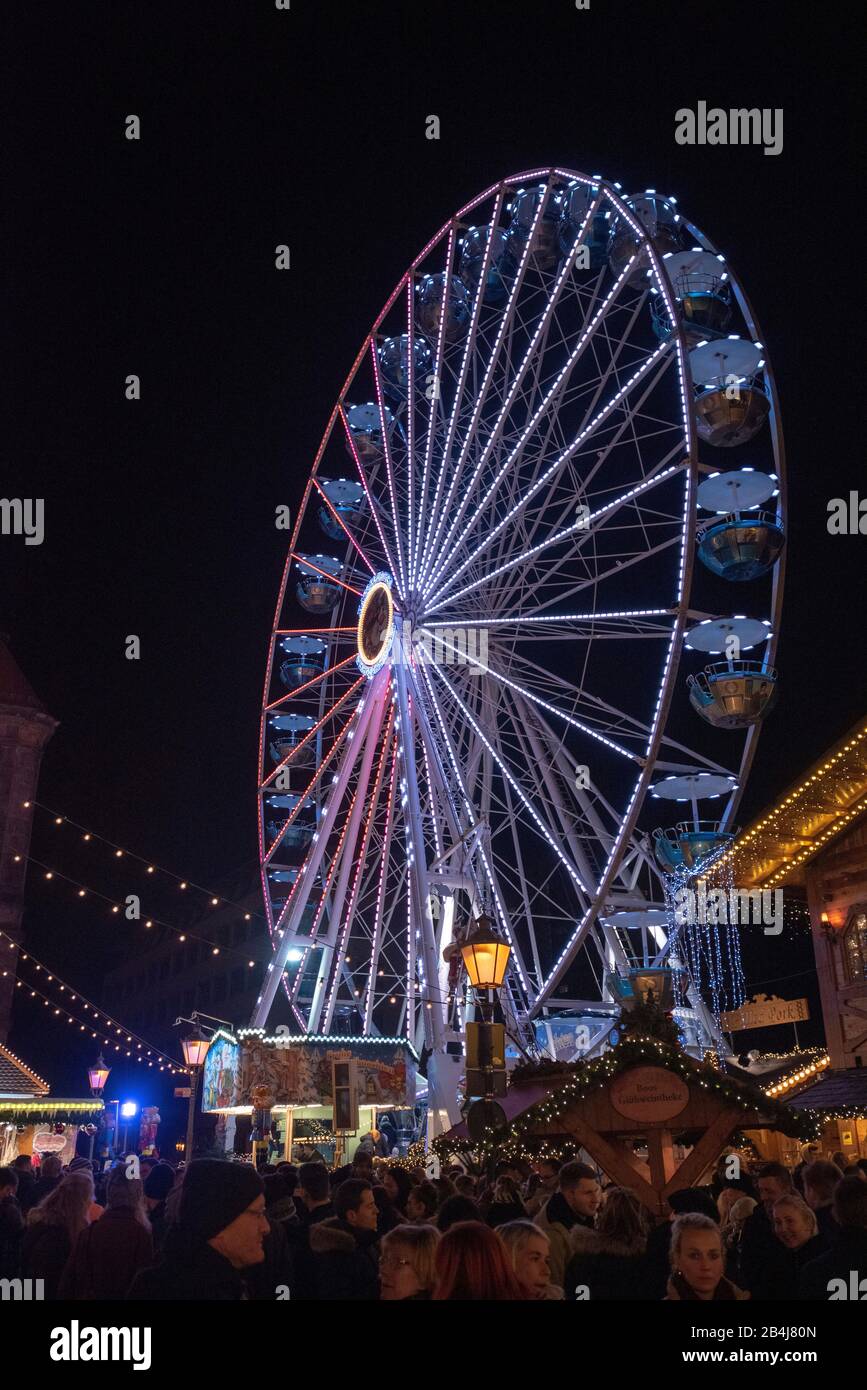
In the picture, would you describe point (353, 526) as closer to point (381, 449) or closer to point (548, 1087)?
point (381, 449)

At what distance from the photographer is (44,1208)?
6.30 m

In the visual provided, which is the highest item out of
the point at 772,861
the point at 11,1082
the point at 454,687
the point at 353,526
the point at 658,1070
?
the point at 353,526

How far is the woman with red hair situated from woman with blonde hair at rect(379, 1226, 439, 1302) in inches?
18.5

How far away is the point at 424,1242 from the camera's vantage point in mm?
4227

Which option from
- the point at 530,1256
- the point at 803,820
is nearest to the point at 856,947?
the point at 803,820

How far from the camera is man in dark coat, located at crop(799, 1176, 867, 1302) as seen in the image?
443 cm

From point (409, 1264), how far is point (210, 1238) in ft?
2.78

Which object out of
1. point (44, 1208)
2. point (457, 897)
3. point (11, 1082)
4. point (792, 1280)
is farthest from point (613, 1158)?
point (11, 1082)

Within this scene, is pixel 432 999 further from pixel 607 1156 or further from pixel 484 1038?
pixel 607 1156

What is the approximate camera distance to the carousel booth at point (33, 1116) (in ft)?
92.6

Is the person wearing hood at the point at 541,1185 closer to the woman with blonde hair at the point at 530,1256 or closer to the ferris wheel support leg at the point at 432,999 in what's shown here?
the woman with blonde hair at the point at 530,1256

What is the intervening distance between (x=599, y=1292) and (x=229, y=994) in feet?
188

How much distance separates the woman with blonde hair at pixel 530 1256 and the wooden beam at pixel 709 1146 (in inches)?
164

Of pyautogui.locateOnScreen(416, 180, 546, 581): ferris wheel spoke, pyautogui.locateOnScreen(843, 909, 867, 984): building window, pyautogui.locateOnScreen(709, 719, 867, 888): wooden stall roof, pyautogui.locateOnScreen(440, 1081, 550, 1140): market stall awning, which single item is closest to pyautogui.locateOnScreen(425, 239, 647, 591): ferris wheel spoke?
pyautogui.locateOnScreen(416, 180, 546, 581): ferris wheel spoke
